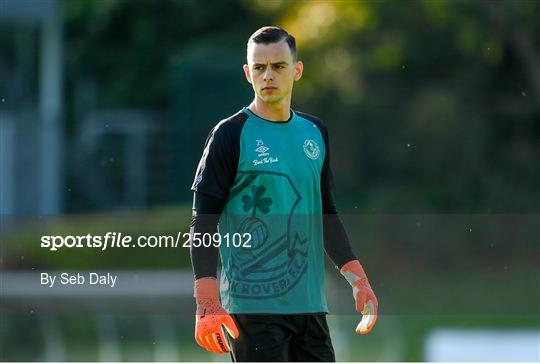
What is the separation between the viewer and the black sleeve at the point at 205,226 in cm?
379

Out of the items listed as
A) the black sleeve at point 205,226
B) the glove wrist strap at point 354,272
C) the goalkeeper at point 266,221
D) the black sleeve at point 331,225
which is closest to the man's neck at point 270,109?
the goalkeeper at point 266,221

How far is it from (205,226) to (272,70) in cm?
50

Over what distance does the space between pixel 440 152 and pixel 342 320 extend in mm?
5082

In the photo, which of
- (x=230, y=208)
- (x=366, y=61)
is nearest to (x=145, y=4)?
(x=366, y=61)

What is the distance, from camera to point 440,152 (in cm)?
1520

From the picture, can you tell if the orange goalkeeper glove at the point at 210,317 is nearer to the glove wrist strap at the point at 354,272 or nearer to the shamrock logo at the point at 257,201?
the shamrock logo at the point at 257,201

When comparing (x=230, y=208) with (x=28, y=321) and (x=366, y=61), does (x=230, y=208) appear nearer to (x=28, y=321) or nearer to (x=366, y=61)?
(x=28, y=321)

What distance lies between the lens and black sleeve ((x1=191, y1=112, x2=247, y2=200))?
150 inches

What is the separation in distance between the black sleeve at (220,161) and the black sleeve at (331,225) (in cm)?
29

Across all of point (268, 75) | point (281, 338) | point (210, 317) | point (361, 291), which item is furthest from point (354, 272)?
point (268, 75)

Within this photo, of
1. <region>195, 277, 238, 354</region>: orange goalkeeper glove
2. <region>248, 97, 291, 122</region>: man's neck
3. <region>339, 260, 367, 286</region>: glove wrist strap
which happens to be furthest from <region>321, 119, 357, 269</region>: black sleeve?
<region>195, 277, 238, 354</region>: orange goalkeeper glove

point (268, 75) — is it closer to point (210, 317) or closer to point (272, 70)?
point (272, 70)

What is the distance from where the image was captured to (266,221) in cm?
388

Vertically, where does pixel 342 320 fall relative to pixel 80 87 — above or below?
below
